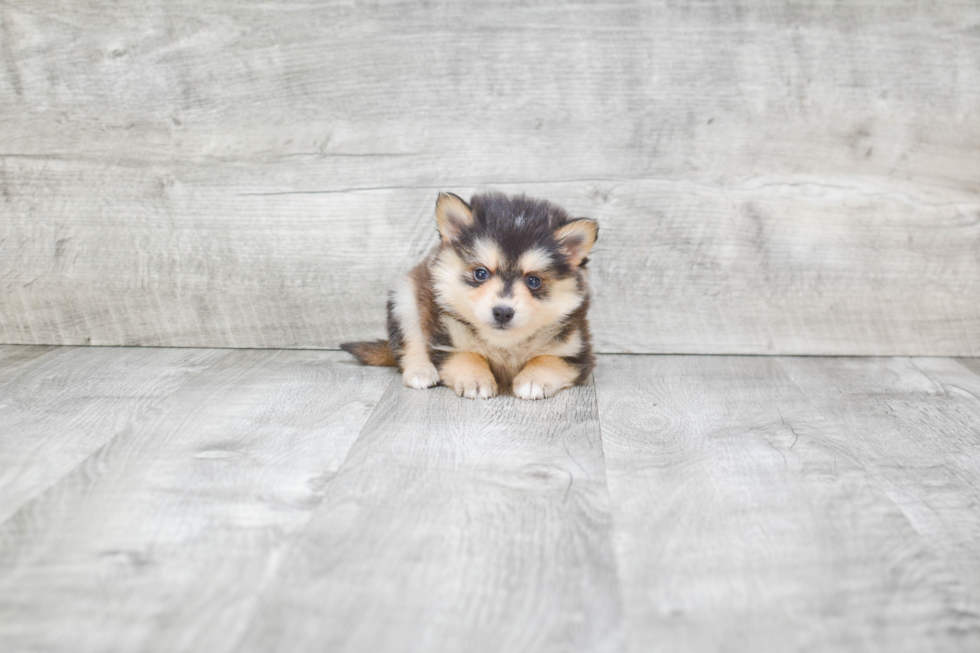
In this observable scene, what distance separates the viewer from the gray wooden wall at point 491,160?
3.31m

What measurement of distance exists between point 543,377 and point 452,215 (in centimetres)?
63

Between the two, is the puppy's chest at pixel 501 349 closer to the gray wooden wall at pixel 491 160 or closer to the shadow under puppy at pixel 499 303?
the shadow under puppy at pixel 499 303

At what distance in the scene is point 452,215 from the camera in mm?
2762

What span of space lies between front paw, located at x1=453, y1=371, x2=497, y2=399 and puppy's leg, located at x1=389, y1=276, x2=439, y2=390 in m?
0.18

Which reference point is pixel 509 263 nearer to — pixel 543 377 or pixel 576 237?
pixel 576 237

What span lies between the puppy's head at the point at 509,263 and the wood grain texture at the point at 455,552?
460mm

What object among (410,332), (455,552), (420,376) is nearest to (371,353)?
(410,332)

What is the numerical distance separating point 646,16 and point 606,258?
984mm

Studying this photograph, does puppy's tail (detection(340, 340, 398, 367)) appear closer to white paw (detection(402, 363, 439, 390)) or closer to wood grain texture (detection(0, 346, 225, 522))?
white paw (detection(402, 363, 439, 390))

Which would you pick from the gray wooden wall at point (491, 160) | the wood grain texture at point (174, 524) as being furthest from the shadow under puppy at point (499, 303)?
the gray wooden wall at point (491, 160)

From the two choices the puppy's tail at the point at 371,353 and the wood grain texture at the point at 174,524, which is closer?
the wood grain texture at the point at 174,524

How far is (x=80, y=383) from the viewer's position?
2.88 metres

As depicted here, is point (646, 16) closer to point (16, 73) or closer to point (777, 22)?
point (777, 22)

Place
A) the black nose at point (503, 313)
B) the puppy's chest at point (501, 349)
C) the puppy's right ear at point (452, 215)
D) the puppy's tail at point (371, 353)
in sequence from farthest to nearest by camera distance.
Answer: the puppy's tail at point (371, 353) < the puppy's chest at point (501, 349) < the puppy's right ear at point (452, 215) < the black nose at point (503, 313)
